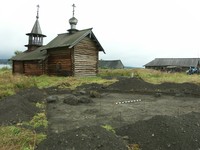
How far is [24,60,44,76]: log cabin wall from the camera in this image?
28109mm

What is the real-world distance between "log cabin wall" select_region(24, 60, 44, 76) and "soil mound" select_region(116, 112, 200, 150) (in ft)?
71.7

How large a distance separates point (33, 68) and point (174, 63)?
3982cm

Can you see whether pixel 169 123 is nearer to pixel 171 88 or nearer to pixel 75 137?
pixel 75 137

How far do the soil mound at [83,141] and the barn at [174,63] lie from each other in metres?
51.2

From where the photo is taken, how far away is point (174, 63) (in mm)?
60000

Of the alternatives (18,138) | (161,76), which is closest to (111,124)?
(18,138)

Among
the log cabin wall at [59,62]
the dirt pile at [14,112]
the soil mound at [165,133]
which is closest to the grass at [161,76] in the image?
the log cabin wall at [59,62]

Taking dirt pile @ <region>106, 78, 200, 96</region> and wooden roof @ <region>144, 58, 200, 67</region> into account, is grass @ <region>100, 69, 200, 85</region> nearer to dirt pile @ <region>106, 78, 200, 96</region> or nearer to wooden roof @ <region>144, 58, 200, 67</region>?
dirt pile @ <region>106, 78, 200, 96</region>

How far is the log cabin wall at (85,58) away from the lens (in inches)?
1041

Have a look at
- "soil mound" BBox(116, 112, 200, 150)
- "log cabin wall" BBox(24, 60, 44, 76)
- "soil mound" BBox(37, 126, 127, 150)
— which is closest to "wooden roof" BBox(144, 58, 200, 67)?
"log cabin wall" BBox(24, 60, 44, 76)

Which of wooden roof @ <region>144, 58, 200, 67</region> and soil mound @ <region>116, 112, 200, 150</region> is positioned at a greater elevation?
wooden roof @ <region>144, 58, 200, 67</region>

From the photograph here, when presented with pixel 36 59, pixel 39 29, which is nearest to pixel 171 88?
pixel 36 59

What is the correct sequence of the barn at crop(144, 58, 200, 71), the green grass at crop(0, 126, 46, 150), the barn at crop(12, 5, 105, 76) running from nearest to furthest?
the green grass at crop(0, 126, 46, 150) < the barn at crop(12, 5, 105, 76) < the barn at crop(144, 58, 200, 71)

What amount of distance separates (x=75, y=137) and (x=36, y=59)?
76.3ft
